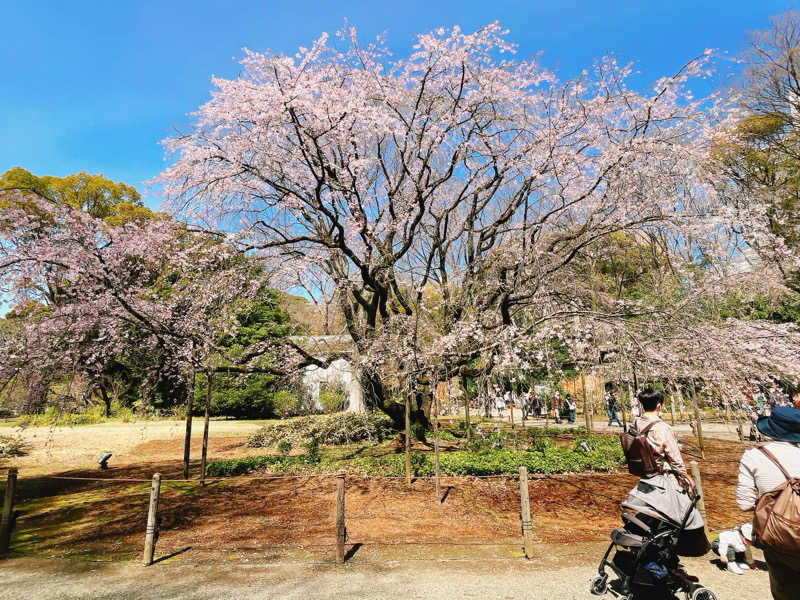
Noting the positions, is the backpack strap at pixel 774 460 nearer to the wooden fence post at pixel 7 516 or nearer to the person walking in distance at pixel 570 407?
the wooden fence post at pixel 7 516

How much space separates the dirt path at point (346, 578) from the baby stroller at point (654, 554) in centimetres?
95

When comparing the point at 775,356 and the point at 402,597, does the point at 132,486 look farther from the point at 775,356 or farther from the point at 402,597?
the point at 775,356

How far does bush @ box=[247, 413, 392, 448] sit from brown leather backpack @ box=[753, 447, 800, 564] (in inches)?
469

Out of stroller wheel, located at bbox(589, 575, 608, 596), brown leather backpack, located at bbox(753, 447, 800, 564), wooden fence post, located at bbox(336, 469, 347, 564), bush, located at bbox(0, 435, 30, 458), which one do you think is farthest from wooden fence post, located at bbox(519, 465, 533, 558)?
bush, located at bbox(0, 435, 30, 458)

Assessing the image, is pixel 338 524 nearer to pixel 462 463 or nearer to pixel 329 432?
pixel 462 463

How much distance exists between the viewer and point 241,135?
873cm

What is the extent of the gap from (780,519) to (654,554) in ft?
4.33

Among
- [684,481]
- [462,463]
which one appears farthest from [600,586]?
[462,463]

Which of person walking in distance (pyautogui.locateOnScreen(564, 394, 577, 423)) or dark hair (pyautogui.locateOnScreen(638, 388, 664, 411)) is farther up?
dark hair (pyautogui.locateOnScreen(638, 388, 664, 411))

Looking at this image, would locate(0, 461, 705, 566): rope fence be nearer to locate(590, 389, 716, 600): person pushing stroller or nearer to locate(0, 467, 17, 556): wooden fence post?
locate(0, 467, 17, 556): wooden fence post

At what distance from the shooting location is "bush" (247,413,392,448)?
46.2 feet

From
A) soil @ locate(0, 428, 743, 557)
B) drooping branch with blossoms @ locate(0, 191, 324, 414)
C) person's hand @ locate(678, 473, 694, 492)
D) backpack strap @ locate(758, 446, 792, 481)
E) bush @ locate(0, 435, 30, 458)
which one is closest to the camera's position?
backpack strap @ locate(758, 446, 792, 481)

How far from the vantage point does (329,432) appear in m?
14.5

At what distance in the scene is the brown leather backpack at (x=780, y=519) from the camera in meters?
2.17
